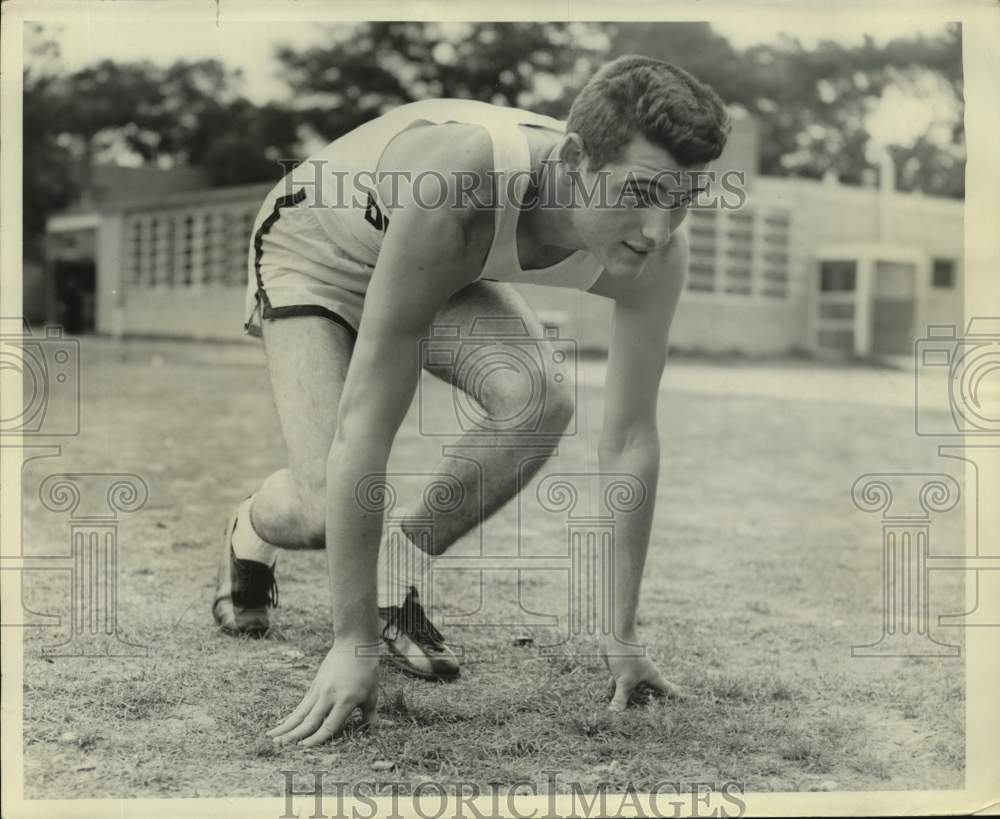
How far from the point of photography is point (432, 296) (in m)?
1.86

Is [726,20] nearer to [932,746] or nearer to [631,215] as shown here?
[631,215]

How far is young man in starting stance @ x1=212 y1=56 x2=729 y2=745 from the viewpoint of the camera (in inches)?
71.7

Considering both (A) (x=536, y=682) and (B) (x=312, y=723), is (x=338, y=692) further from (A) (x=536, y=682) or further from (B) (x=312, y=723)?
(A) (x=536, y=682)

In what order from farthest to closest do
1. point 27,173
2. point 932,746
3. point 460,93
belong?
1. point 460,93
2. point 27,173
3. point 932,746

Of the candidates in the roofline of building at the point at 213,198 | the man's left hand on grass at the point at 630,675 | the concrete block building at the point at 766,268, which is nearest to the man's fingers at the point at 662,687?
the man's left hand on grass at the point at 630,675

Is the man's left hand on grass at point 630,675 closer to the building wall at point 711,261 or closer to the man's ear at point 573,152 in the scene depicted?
the man's ear at point 573,152

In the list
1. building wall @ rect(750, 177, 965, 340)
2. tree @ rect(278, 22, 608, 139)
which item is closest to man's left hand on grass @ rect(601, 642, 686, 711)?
tree @ rect(278, 22, 608, 139)

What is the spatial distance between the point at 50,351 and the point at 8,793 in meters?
0.85

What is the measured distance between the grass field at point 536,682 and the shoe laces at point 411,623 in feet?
0.30

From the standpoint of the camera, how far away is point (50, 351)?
2238 millimetres

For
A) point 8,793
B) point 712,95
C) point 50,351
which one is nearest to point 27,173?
point 50,351

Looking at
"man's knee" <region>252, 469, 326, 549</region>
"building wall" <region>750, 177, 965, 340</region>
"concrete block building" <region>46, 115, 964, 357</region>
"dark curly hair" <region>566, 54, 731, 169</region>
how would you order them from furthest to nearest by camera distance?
"building wall" <region>750, 177, 965, 340</region>, "concrete block building" <region>46, 115, 964, 357</region>, "man's knee" <region>252, 469, 326, 549</region>, "dark curly hair" <region>566, 54, 731, 169</region>

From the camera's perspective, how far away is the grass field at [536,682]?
188 centimetres

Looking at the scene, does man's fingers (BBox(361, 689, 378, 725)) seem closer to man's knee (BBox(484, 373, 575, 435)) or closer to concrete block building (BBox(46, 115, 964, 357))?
man's knee (BBox(484, 373, 575, 435))
